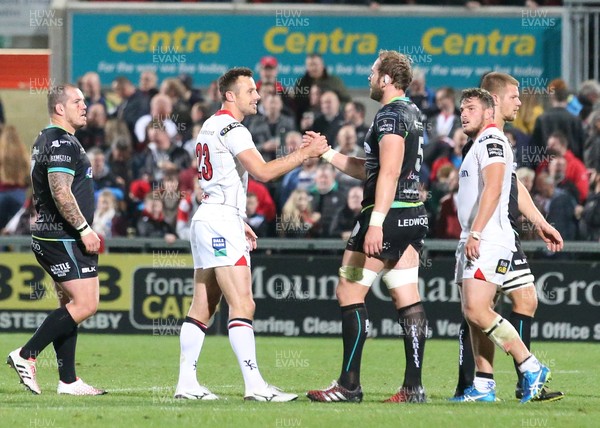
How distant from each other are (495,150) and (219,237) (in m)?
2.02

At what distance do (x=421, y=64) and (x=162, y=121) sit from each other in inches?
171

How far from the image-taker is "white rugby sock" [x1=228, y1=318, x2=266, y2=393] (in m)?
9.11

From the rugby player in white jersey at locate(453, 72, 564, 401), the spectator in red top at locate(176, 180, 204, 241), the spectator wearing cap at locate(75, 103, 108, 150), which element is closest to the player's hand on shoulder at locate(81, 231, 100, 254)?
the rugby player in white jersey at locate(453, 72, 564, 401)

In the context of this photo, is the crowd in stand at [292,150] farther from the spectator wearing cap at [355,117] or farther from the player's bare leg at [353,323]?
the player's bare leg at [353,323]

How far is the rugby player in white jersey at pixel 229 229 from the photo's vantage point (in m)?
9.12

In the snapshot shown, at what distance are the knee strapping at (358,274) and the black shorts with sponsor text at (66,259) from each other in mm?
2085

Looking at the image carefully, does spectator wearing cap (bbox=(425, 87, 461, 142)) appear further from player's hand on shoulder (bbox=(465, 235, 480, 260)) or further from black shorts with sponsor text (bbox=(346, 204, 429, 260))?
player's hand on shoulder (bbox=(465, 235, 480, 260))

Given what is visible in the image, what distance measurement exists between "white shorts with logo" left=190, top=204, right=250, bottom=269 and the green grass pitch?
992 millimetres

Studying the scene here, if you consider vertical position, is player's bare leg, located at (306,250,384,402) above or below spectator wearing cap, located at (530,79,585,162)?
below

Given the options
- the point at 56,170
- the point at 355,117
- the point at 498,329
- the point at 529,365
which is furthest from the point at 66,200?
the point at 355,117

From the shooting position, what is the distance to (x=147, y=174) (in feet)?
57.6

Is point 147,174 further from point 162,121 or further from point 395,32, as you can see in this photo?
point 395,32

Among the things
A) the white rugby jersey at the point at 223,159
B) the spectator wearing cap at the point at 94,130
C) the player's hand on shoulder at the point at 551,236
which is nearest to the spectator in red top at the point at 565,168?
the spectator wearing cap at the point at 94,130

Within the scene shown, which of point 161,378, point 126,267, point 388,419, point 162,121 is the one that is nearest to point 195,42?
point 162,121
